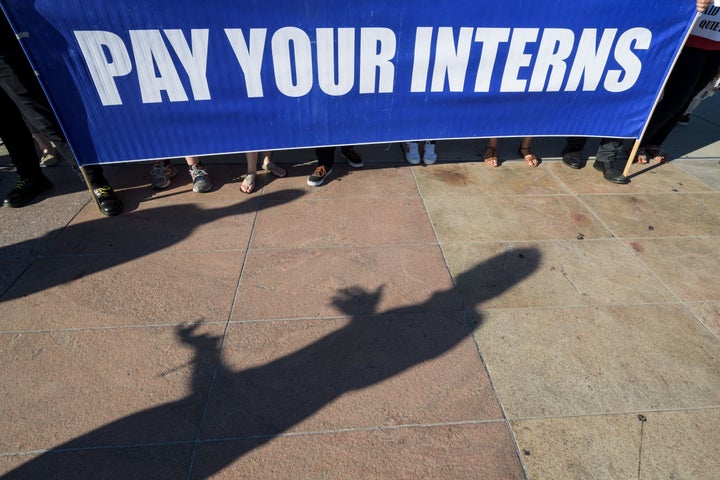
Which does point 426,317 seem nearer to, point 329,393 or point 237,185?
point 329,393

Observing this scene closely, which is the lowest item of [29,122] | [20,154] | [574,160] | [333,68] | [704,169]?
[704,169]

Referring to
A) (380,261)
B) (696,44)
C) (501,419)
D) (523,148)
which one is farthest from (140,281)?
(696,44)

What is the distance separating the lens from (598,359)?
2459mm

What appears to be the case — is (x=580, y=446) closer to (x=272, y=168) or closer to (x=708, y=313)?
(x=708, y=313)

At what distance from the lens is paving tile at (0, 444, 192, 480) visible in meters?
1.88

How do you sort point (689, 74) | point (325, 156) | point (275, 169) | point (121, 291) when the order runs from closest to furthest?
point (121, 291), point (689, 74), point (325, 156), point (275, 169)

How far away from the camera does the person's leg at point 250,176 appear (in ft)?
13.3

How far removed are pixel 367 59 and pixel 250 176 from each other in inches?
64.2

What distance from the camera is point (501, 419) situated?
7.02 ft

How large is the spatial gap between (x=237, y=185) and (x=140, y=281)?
1550mm

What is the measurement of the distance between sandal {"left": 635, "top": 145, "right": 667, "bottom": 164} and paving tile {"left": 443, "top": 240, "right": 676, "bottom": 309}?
2047 mm

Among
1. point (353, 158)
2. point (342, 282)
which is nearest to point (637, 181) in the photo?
point (353, 158)

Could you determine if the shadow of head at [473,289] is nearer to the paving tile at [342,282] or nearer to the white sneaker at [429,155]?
the paving tile at [342,282]

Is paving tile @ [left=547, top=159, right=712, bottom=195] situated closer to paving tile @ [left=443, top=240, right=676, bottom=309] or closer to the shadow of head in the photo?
paving tile @ [left=443, top=240, right=676, bottom=309]
